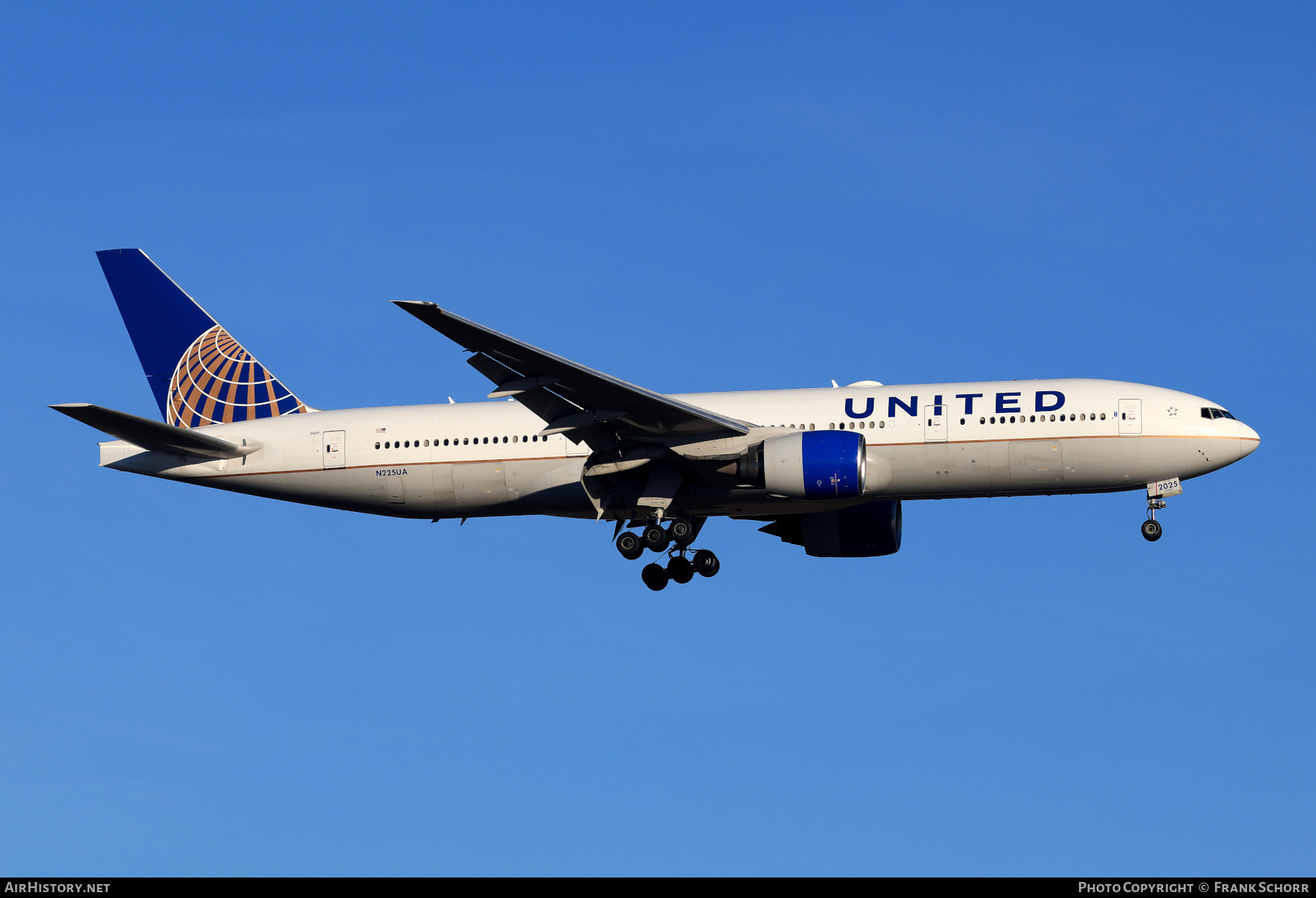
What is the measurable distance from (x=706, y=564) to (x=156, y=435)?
13.5 metres

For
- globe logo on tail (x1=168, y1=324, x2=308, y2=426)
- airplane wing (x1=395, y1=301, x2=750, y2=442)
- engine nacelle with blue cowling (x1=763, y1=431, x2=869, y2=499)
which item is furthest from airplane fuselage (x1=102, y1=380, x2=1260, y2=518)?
airplane wing (x1=395, y1=301, x2=750, y2=442)

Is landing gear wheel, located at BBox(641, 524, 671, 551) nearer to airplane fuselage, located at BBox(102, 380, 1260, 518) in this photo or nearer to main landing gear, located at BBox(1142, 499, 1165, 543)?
airplane fuselage, located at BBox(102, 380, 1260, 518)

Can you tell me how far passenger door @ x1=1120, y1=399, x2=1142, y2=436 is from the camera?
108 feet

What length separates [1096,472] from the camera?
109ft

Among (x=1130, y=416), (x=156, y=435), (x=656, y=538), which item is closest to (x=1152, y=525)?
(x=1130, y=416)

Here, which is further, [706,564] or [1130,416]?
[706,564]

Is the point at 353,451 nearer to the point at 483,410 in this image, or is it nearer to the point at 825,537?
the point at 483,410

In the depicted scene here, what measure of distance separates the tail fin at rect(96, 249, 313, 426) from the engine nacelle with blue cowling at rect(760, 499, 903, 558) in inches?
531

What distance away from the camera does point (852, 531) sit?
37.9 m

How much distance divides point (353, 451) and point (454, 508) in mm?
2928

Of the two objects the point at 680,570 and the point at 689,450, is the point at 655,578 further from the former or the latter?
the point at 689,450

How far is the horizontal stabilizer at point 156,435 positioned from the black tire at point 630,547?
9.56 metres

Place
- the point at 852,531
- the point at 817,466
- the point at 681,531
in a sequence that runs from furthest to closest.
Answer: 1. the point at 852,531
2. the point at 681,531
3. the point at 817,466

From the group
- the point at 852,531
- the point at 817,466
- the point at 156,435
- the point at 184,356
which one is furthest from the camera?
the point at 184,356
